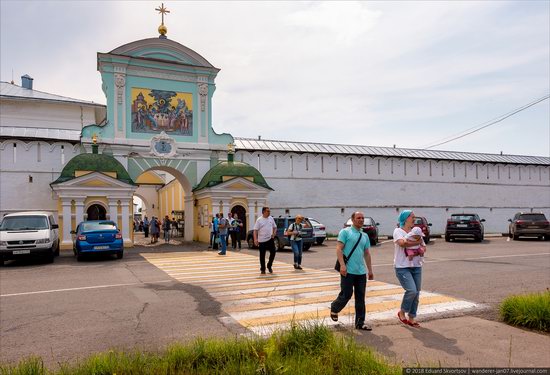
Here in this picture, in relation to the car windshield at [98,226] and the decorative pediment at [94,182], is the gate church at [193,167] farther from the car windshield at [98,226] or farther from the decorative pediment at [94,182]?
the car windshield at [98,226]

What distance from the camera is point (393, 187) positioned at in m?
35.8

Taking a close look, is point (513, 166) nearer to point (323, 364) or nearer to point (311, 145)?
point (311, 145)

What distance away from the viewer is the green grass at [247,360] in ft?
14.2

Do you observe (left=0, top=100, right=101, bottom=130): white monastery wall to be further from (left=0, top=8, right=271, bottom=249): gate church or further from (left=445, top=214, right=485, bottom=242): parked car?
(left=445, top=214, right=485, bottom=242): parked car

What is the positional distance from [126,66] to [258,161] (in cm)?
1077

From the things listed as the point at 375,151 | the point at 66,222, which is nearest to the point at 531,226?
the point at 375,151

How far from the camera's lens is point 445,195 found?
37750 millimetres

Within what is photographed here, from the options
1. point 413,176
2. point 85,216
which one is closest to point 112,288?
point 85,216

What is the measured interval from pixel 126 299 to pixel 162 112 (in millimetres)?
21771

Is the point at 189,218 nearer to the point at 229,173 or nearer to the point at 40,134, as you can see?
the point at 229,173

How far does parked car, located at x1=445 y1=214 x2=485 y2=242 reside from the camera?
82.9 feet

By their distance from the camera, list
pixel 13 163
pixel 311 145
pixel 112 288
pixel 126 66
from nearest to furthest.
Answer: pixel 112 288 < pixel 13 163 < pixel 126 66 < pixel 311 145

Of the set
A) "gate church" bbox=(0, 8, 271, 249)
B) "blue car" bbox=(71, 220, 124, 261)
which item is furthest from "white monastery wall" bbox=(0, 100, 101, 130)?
"blue car" bbox=(71, 220, 124, 261)

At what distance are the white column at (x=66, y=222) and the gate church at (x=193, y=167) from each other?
0.05 metres
